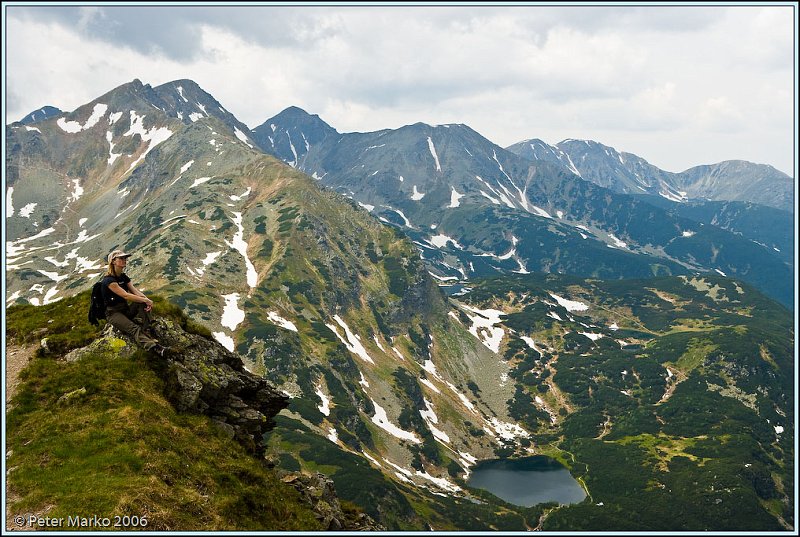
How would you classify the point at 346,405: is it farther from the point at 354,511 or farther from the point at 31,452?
the point at 31,452

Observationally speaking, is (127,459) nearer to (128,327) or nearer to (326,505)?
(128,327)

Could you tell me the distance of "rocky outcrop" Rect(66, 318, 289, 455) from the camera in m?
25.0

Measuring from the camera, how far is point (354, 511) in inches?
1227

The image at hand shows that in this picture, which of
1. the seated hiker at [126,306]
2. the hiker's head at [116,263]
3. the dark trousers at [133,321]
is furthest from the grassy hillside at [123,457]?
the hiker's head at [116,263]

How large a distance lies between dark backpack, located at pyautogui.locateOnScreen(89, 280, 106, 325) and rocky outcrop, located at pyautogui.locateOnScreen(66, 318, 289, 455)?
44.4 inches

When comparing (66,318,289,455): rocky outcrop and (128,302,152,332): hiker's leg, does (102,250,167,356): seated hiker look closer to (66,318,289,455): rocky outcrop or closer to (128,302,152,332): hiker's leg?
(128,302,152,332): hiker's leg

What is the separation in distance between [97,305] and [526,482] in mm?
190559

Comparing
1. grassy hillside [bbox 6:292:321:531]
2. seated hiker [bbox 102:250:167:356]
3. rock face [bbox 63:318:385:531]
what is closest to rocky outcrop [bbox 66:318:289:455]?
rock face [bbox 63:318:385:531]

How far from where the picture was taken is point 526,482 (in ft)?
605

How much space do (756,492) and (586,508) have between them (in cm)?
7623

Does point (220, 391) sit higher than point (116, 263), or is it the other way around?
point (116, 263)

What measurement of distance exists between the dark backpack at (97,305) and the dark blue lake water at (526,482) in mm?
170571

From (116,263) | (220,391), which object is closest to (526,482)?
(220,391)

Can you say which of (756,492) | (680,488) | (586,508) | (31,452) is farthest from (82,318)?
(756,492)
